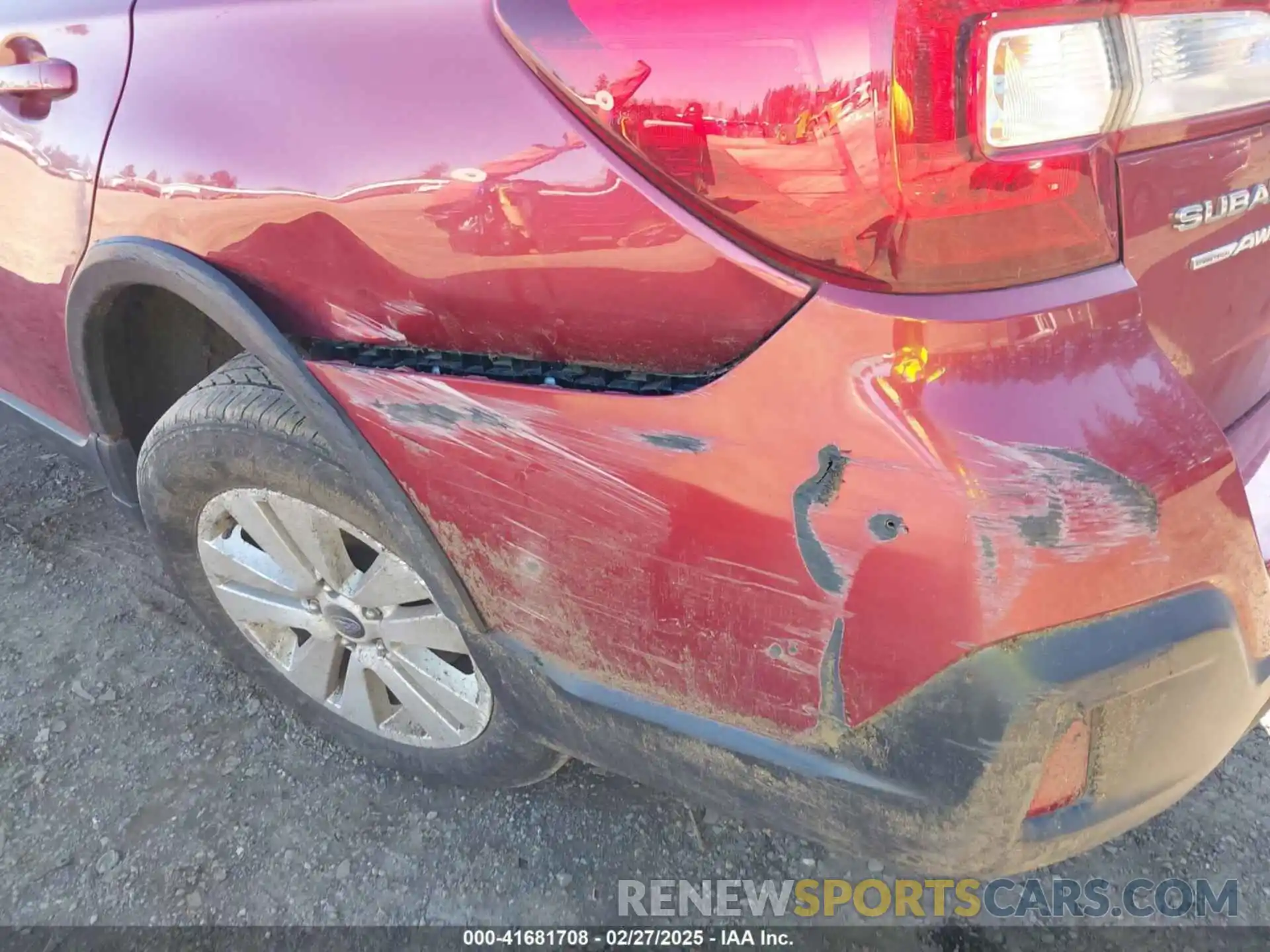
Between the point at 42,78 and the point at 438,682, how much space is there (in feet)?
4.57

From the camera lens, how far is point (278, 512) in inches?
69.8

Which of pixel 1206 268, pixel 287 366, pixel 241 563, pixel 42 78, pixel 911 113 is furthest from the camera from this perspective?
pixel 241 563

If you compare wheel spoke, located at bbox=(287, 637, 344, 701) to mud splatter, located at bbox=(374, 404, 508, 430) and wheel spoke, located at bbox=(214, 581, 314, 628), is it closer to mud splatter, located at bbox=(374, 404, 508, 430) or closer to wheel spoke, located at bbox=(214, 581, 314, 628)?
wheel spoke, located at bbox=(214, 581, 314, 628)

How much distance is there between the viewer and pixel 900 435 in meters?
0.98

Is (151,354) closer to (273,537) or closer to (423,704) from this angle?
(273,537)

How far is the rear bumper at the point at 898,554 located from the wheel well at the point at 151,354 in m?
0.79

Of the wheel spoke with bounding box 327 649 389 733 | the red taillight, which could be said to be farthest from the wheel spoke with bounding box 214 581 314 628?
the red taillight

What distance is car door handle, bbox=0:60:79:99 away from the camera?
1662 millimetres

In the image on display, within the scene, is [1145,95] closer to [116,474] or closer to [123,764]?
[116,474]

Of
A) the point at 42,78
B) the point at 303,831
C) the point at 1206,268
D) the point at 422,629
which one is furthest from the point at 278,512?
the point at 1206,268

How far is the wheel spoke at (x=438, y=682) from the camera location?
179 centimetres

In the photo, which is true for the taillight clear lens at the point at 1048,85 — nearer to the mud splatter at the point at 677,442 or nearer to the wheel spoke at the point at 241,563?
Result: the mud splatter at the point at 677,442

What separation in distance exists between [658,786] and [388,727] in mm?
767

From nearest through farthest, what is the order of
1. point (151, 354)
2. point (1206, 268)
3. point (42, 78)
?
point (1206, 268) < point (42, 78) < point (151, 354)
